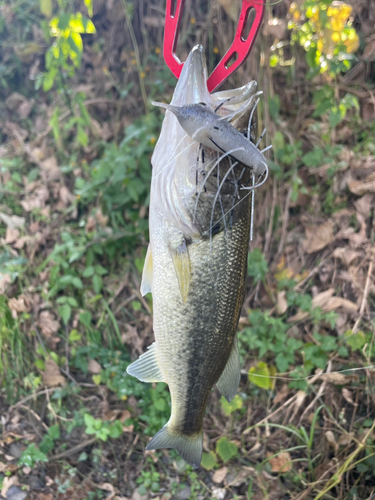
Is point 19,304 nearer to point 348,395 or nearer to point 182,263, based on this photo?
point 182,263

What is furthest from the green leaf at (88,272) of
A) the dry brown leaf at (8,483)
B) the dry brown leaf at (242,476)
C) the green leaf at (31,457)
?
the dry brown leaf at (242,476)

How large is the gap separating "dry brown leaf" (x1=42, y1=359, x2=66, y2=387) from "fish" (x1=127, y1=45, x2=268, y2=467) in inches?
60.4

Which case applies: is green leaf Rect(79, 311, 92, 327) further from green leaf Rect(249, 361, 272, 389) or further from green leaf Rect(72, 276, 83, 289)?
green leaf Rect(249, 361, 272, 389)

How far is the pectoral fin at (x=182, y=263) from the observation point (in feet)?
3.96

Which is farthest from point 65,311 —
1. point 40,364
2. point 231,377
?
point 231,377

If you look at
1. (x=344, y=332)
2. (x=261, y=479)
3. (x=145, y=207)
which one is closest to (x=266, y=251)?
(x=344, y=332)

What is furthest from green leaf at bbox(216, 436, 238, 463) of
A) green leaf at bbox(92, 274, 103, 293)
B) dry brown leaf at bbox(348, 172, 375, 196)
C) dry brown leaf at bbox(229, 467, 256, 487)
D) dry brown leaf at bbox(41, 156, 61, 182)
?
dry brown leaf at bbox(41, 156, 61, 182)

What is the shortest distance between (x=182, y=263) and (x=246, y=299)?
1.72 m

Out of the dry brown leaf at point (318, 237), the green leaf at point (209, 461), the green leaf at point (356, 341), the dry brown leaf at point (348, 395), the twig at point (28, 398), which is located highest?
the dry brown leaf at point (318, 237)

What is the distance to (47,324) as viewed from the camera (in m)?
2.77

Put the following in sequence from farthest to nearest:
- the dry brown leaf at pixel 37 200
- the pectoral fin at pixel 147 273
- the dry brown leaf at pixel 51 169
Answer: the dry brown leaf at pixel 51 169
the dry brown leaf at pixel 37 200
the pectoral fin at pixel 147 273

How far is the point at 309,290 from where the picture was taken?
8.98 ft

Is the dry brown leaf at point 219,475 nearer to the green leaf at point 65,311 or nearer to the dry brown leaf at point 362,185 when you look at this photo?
the green leaf at point 65,311

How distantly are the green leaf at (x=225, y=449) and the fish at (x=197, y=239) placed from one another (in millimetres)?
1074
